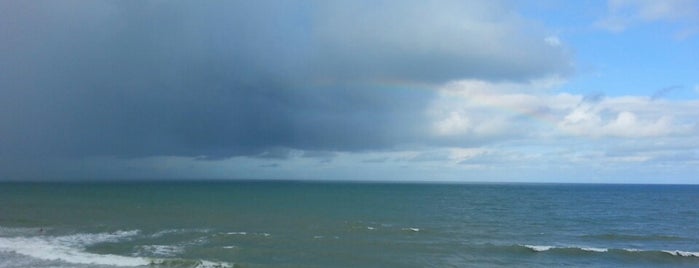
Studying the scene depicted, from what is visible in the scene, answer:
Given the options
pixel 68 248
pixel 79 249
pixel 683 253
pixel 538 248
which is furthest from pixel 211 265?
pixel 683 253

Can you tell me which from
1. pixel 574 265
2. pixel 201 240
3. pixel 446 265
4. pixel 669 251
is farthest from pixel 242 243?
pixel 669 251

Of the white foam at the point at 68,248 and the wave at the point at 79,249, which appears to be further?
the white foam at the point at 68,248

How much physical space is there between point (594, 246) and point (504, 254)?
31.3ft

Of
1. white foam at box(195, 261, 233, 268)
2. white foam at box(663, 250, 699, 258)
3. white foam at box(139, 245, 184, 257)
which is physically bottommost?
white foam at box(663, 250, 699, 258)

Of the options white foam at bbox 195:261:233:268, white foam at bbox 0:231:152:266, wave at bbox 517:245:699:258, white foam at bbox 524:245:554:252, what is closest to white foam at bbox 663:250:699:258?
wave at bbox 517:245:699:258

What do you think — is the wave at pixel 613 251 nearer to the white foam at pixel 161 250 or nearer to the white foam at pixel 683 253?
the white foam at pixel 683 253

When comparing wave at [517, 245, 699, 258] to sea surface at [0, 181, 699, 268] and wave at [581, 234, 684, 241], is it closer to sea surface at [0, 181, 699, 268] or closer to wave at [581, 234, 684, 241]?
sea surface at [0, 181, 699, 268]

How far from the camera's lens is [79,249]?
31.8 meters

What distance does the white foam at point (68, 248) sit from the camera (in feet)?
91.7

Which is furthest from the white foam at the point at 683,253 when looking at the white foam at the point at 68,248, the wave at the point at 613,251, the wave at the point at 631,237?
the white foam at the point at 68,248

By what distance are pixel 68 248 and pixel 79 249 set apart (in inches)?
31.6

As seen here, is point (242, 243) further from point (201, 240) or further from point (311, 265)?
point (311, 265)

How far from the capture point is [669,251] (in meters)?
36.8

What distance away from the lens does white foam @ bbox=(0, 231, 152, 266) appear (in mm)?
27938
